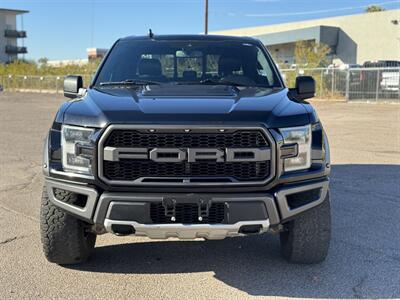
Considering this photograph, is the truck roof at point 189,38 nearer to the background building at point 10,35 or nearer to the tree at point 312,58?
the tree at point 312,58

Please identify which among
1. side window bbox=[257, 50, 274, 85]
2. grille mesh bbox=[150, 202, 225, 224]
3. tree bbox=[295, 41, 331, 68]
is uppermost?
tree bbox=[295, 41, 331, 68]

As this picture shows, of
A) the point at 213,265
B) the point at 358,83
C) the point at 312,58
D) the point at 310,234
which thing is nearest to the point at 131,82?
the point at 213,265

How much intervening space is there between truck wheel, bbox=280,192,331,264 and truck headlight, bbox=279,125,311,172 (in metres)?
0.42

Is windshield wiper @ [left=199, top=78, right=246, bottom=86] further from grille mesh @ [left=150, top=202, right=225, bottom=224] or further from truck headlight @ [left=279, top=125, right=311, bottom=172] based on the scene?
grille mesh @ [left=150, top=202, right=225, bottom=224]

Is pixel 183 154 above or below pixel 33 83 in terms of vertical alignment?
below

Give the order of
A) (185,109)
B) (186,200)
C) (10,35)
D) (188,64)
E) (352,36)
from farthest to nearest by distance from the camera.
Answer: (10,35) → (352,36) → (188,64) → (185,109) → (186,200)

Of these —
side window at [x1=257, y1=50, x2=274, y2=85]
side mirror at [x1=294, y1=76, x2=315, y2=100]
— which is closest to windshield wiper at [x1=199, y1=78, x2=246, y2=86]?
side window at [x1=257, y1=50, x2=274, y2=85]

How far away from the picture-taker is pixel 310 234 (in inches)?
158

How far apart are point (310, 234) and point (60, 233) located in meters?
1.90

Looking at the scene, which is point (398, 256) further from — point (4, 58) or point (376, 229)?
point (4, 58)

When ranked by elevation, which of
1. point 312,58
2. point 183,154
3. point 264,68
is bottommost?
point 183,154

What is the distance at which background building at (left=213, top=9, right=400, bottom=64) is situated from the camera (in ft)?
145

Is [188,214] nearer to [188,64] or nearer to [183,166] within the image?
[183,166]

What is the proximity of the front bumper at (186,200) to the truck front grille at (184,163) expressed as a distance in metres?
0.11
